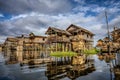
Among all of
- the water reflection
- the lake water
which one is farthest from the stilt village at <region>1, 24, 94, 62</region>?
the lake water

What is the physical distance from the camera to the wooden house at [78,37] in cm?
5553

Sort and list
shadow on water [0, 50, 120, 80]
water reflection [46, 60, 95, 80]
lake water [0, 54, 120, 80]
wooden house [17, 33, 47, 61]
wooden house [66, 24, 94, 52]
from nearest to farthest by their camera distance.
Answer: lake water [0, 54, 120, 80]
shadow on water [0, 50, 120, 80]
water reflection [46, 60, 95, 80]
wooden house [66, 24, 94, 52]
wooden house [17, 33, 47, 61]

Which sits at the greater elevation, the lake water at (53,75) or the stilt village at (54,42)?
the stilt village at (54,42)

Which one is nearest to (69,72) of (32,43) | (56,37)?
(56,37)

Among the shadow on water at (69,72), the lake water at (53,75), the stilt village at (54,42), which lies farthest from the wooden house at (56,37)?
the lake water at (53,75)

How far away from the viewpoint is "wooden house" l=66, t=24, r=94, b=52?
55.5 m

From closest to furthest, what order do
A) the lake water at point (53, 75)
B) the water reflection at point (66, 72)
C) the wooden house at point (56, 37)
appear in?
the lake water at point (53, 75), the water reflection at point (66, 72), the wooden house at point (56, 37)

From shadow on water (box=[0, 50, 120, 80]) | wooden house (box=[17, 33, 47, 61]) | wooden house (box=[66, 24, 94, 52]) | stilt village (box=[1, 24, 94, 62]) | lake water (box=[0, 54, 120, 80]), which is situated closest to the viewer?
lake water (box=[0, 54, 120, 80])

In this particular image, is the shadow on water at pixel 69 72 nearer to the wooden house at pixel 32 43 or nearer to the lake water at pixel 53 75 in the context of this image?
Result: the lake water at pixel 53 75

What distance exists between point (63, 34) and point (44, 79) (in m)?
37.5

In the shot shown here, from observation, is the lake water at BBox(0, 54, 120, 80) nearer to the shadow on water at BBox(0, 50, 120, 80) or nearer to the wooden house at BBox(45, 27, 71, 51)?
the shadow on water at BBox(0, 50, 120, 80)

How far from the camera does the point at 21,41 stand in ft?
258

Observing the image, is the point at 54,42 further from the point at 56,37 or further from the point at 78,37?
the point at 78,37

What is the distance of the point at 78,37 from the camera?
191 feet
